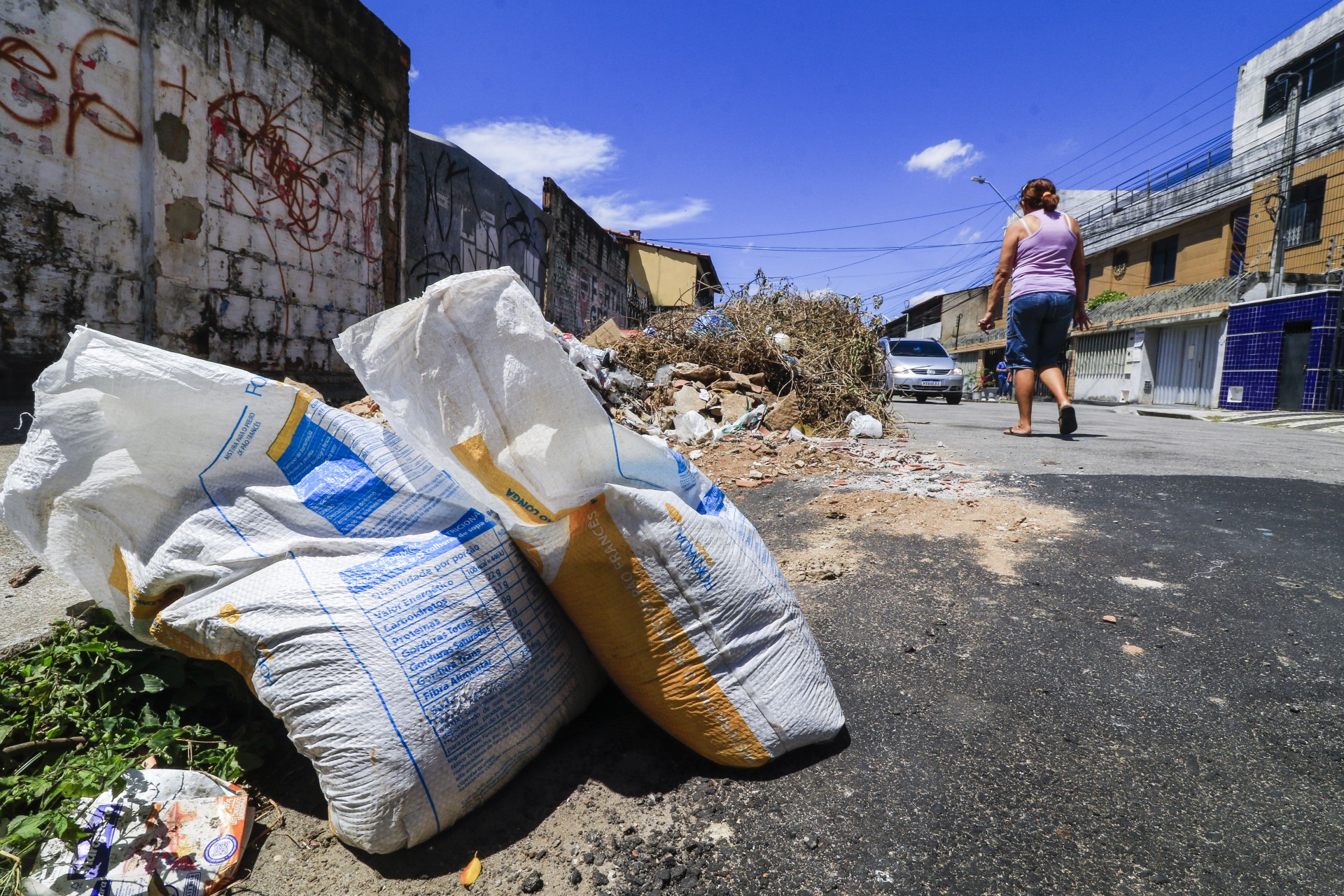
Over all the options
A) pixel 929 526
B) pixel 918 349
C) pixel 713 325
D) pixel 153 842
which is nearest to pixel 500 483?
pixel 153 842

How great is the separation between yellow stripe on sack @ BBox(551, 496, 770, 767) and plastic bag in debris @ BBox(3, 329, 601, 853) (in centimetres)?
14

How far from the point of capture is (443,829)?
1.01m

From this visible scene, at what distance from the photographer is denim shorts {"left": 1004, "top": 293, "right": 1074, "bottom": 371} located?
12.9 ft

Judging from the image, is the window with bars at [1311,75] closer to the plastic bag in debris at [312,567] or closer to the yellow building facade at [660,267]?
the yellow building facade at [660,267]

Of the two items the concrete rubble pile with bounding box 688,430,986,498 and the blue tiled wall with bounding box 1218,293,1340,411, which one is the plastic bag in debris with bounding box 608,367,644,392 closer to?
the concrete rubble pile with bounding box 688,430,986,498

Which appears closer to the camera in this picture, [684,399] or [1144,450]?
[1144,450]

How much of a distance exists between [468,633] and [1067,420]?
3984 millimetres

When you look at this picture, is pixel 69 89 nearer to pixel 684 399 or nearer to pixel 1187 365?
pixel 684 399

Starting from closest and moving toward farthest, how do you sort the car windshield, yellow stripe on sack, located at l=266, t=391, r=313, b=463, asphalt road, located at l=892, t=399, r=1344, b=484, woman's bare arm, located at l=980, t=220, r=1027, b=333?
yellow stripe on sack, located at l=266, t=391, r=313, b=463 → asphalt road, located at l=892, t=399, r=1344, b=484 → woman's bare arm, located at l=980, t=220, r=1027, b=333 → the car windshield

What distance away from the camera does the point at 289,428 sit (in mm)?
1145

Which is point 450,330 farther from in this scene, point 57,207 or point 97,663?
point 57,207

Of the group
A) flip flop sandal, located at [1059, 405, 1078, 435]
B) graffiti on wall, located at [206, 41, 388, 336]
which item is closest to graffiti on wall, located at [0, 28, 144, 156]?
graffiti on wall, located at [206, 41, 388, 336]

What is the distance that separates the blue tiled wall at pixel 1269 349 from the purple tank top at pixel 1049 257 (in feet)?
41.6

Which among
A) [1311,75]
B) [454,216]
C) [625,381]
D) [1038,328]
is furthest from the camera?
[1311,75]
